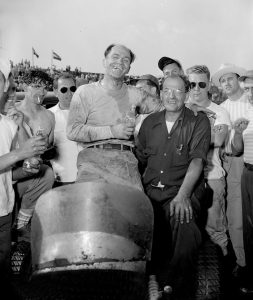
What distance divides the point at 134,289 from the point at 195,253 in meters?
1.32

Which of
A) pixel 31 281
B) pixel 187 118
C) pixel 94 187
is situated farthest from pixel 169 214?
pixel 31 281

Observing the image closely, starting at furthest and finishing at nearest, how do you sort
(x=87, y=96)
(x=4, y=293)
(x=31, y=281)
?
1. (x=87, y=96)
2. (x=4, y=293)
3. (x=31, y=281)

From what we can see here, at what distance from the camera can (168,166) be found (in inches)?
131

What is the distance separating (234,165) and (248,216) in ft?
2.32

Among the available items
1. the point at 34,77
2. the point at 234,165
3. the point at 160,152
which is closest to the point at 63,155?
the point at 34,77

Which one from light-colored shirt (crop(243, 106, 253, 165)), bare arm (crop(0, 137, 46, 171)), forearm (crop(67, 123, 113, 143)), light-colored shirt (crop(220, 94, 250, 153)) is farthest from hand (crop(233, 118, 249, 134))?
bare arm (crop(0, 137, 46, 171))

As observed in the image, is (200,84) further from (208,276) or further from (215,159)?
(208,276)

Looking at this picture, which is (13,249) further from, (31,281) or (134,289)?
(134,289)

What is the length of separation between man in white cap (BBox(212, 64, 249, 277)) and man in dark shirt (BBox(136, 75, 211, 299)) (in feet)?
4.10

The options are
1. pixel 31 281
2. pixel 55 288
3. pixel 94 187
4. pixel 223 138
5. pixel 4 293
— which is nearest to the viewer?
pixel 55 288

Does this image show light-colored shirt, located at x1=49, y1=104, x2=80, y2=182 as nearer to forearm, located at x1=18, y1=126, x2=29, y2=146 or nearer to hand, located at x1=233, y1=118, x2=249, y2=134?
forearm, located at x1=18, y1=126, x2=29, y2=146

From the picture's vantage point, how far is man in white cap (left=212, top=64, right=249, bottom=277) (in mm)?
4566

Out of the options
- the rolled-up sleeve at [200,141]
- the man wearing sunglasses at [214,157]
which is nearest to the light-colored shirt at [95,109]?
the rolled-up sleeve at [200,141]

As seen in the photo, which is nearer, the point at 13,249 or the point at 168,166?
the point at 168,166
